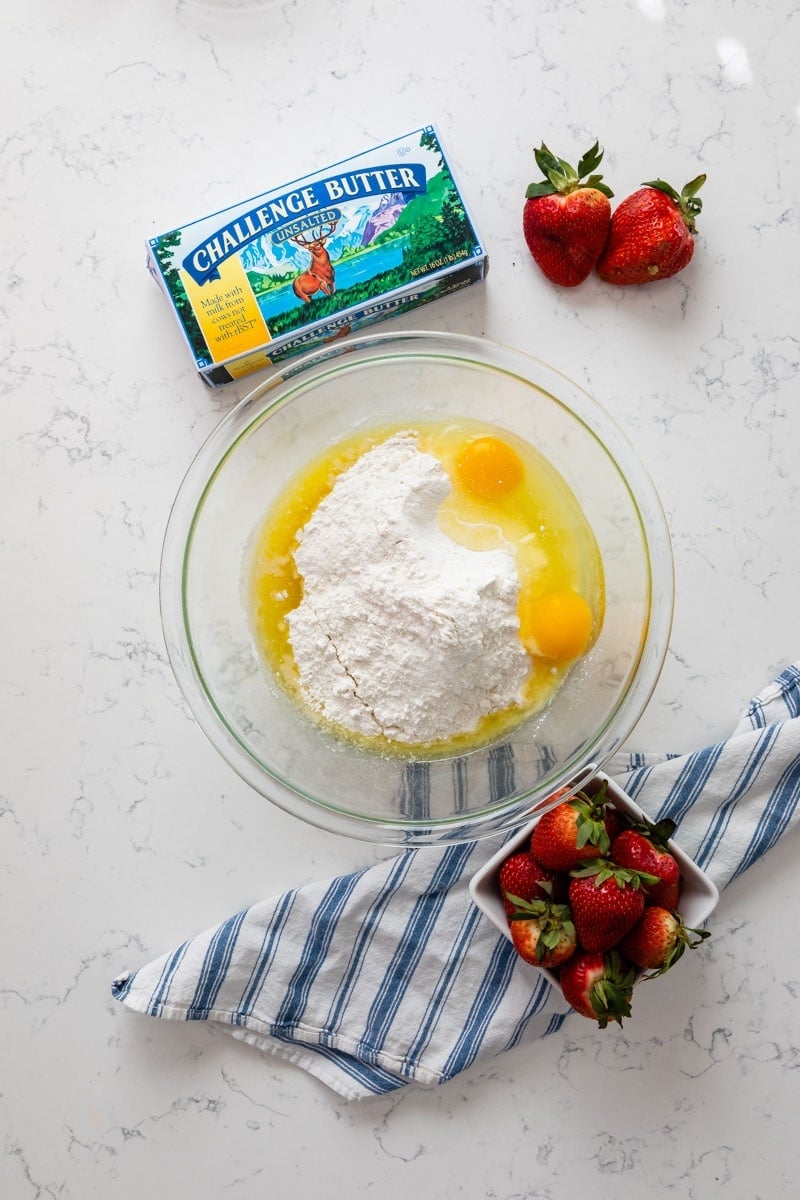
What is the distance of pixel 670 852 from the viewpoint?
1.47 meters

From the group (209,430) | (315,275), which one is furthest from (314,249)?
(209,430)

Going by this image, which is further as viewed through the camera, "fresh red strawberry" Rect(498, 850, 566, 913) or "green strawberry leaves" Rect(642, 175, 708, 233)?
"green strawberry leaves" Rect(642, 175, 708, 233)

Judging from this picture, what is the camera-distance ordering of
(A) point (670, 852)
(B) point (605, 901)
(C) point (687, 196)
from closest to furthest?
(B) point (605, 901) < (A) point (670, 852) < (C) point (687, 196)

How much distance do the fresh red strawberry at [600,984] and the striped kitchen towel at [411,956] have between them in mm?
178

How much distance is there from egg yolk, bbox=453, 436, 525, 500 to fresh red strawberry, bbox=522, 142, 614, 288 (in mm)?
353

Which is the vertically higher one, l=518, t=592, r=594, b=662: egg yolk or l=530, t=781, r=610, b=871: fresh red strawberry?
l=518, t=592, r=594, b=662: egg yolk

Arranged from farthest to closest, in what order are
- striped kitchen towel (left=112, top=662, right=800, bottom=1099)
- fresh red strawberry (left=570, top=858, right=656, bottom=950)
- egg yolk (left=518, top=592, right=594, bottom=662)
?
striped kitchen towel (left=112, top=662, right=800, bottom=1099), egg yolk (left=518, top=592, right=594, bottom=662), fresh red strawberry (left=570, top=858, right=656, bottom=950)

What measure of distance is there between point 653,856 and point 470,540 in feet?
1.92

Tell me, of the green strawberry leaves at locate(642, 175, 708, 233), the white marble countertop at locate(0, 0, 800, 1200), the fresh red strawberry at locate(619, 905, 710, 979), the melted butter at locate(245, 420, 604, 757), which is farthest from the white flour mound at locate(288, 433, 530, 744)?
the green strawberry leaves at locate(642, 175, 708, 233)

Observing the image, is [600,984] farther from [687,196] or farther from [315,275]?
[687,196]

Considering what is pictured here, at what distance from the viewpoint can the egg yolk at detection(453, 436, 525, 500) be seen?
4.96 ft

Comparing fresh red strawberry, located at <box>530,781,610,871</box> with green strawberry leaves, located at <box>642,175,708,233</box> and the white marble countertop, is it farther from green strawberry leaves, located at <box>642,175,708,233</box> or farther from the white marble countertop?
green strawberry leaves, located at <box>642,175,708,233</box>

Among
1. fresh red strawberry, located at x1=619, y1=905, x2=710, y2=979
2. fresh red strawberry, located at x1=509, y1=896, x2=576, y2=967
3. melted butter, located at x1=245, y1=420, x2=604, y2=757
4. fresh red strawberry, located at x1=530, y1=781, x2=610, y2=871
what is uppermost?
melted butter, located at x1=245, y1=420, x2=604, y2=757

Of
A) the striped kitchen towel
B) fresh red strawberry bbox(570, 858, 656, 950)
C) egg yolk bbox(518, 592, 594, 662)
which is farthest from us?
the striped kitchen towel
